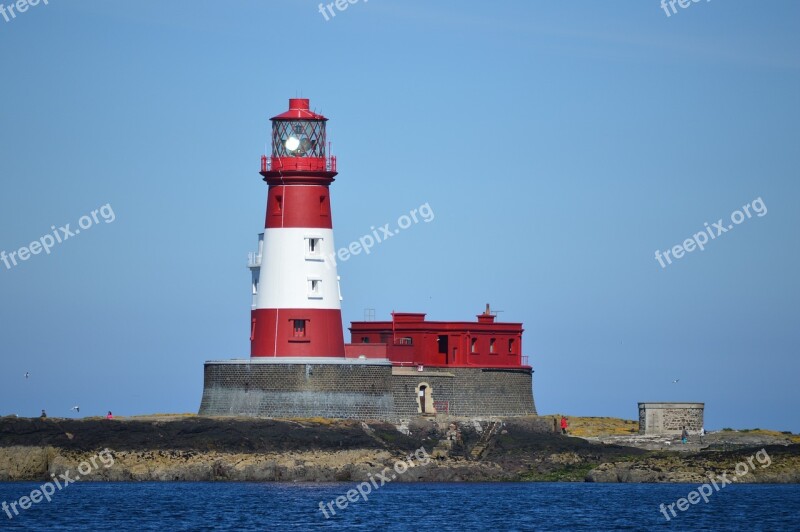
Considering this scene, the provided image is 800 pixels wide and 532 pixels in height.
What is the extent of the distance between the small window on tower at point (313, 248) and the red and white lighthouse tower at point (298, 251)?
0.03 meters

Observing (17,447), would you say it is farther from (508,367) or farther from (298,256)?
(508,367)

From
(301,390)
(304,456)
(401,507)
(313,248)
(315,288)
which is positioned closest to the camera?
(401,507)

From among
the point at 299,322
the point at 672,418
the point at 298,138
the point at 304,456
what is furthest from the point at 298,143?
the point at 672,418

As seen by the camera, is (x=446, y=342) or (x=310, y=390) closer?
(x=310, y=390)

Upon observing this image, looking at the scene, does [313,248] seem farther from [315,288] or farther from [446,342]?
[446,342]

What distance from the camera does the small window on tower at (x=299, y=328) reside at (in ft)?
187

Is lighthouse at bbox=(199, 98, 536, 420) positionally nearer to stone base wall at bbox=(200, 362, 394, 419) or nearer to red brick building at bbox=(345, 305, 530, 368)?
stone base wall at bbox=(200, 362, 394, 419)

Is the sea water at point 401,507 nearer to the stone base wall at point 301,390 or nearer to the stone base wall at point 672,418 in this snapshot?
the stone base wall at point 301,390

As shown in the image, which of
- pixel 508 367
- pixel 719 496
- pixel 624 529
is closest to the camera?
pixel 624 529

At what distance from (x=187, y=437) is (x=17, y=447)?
195 inches

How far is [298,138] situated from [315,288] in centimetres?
474

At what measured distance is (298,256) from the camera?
57.3 metres

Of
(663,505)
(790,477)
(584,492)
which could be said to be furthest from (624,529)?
(790,477)

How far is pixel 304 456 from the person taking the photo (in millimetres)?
53531
